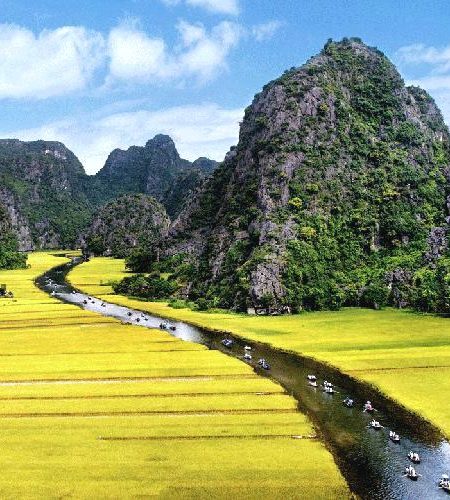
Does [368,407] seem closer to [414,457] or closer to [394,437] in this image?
[394,437]

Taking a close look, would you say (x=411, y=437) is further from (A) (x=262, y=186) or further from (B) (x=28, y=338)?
(A) (x=262, y=186)

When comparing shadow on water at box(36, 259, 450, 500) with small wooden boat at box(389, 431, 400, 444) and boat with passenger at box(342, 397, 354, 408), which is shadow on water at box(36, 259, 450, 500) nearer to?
small wooden boat at box(389, 431, 400, 444)

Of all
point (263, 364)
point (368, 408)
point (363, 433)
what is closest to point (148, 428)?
point (363, 433)

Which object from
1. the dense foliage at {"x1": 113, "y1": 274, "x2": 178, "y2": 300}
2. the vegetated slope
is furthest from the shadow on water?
the dense foliage at {"x1": 113, "y1": 274, "x2": 178, "y2": 300}

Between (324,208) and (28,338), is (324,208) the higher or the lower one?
the higher one

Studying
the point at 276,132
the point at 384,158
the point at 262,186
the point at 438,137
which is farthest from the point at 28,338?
the point at 438,137

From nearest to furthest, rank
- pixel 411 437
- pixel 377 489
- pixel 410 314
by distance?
1. pixel 377 489
2. pixel 411 437
3. pixel 410 314

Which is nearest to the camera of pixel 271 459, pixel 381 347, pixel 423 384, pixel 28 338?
pixel 271 459
